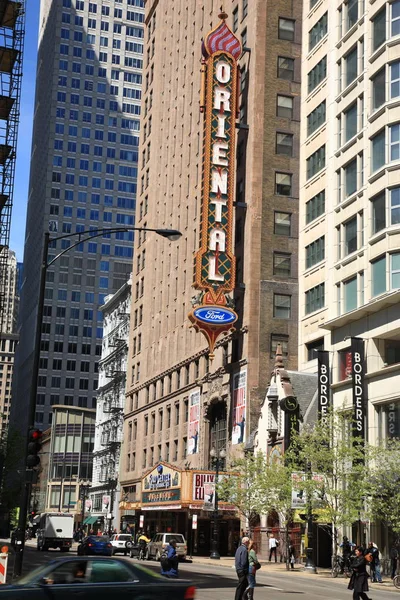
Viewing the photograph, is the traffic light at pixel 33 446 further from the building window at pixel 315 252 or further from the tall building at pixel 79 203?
the tall building at pixel 79 203

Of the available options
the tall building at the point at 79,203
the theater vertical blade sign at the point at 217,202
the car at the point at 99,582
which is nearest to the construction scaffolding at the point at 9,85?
the theater vertical blade sign at the point at 217,202

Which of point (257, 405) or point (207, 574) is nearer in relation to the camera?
point (207, 574)

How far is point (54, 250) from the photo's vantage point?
188000mm

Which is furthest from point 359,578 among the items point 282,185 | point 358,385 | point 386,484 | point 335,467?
point 282,185

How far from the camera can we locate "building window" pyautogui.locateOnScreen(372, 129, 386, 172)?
51656mm

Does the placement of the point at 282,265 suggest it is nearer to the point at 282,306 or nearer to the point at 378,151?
the point at 282,306

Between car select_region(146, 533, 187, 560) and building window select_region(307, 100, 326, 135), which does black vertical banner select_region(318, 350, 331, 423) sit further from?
building window select_region(307, 100, 326, 135)

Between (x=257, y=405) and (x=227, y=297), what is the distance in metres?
9.21

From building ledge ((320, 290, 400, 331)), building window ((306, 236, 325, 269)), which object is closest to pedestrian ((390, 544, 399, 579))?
building ledge ((320, 290, 400, 331))

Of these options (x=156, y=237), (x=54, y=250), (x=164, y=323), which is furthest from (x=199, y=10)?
(x=54, y=250)

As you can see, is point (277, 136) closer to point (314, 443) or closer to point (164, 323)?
point (164, 323)

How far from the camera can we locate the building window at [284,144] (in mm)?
75062

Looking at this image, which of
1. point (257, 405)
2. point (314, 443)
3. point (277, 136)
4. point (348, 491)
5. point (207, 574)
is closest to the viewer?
point (207, 574)

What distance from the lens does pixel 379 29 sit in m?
53.8
